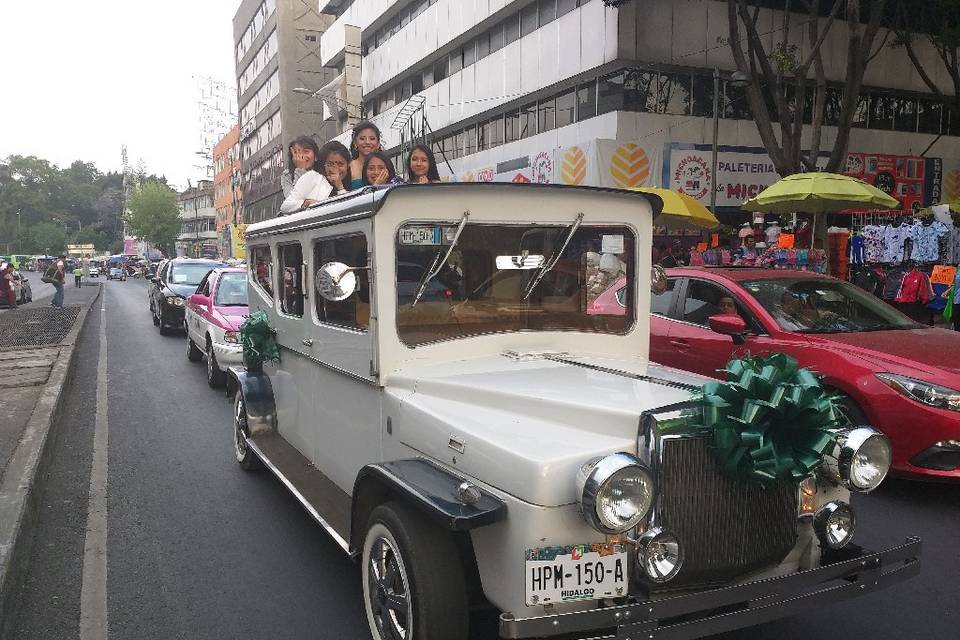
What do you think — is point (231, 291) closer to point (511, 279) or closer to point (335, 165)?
point (335, 165)

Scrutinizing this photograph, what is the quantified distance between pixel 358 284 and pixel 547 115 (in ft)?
55.3

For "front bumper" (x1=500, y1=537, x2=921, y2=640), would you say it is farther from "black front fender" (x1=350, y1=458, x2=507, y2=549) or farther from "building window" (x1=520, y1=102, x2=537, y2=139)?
"building window" (x1=520, y1=102, x2=537, y2=139)

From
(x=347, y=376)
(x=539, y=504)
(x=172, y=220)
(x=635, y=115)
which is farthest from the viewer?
(x=172, y=220)

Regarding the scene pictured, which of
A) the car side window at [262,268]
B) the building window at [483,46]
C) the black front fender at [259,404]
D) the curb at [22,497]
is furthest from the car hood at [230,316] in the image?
the building window at [483,46]

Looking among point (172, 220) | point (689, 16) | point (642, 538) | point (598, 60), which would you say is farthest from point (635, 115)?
point (172, 220)

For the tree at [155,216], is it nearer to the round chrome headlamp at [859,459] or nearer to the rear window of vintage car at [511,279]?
the rear window of vintage car at [511,279]

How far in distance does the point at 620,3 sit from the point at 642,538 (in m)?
14.8

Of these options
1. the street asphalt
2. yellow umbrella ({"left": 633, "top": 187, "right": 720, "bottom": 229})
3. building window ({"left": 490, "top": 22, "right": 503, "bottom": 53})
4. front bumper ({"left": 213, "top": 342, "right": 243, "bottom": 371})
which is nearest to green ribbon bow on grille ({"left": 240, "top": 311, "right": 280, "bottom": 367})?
the street asphalt

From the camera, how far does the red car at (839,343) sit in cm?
473

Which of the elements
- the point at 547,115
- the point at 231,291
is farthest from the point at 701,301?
the point at 547,115

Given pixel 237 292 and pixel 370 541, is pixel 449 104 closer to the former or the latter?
pixel 237 292

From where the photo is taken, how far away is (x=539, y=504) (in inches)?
92.6

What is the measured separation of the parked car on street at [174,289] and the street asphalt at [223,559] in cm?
869

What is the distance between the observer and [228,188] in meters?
72.8
